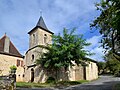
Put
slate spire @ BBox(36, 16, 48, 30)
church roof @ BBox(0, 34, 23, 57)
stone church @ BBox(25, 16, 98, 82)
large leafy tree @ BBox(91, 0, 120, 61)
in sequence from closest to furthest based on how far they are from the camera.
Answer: large leafy tree @ BBox(91, 0, 120, 61) → stone church @ BBox(25, 16, 98, 82) → slate spire @ BBox(36, 16, 48, 30) → church roof @ BBox(0, 34, 23, 57)

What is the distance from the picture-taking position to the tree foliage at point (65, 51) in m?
29.6

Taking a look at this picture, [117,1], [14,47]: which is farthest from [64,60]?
[117,1]

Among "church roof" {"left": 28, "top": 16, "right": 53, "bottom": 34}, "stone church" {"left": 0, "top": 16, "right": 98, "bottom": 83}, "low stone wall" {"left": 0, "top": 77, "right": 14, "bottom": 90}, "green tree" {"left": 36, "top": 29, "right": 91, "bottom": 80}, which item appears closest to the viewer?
"low stone wall" {"left": 0, "top": 77, "right": 14, "bottom": 90}

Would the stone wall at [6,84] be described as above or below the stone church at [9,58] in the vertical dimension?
below

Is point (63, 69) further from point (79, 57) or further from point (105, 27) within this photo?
point (105, 27)

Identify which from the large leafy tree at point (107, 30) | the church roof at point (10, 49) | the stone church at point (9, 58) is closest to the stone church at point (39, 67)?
the stone church at point (9, 58)

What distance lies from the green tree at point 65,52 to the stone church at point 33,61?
290 centimetres

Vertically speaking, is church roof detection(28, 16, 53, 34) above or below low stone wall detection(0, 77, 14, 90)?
above

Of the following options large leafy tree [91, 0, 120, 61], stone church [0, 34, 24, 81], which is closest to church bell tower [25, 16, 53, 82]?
stone church [0, 34, 24, 81]

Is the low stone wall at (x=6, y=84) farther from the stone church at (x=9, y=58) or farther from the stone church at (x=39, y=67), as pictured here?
the stone church at (x=9, y=58)

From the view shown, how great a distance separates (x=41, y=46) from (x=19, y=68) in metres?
8.58

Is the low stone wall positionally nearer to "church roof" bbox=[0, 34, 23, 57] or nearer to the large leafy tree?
the large leafy tree

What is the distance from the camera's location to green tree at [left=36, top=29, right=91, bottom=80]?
29.6 m

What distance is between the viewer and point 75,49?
30.0 metres
